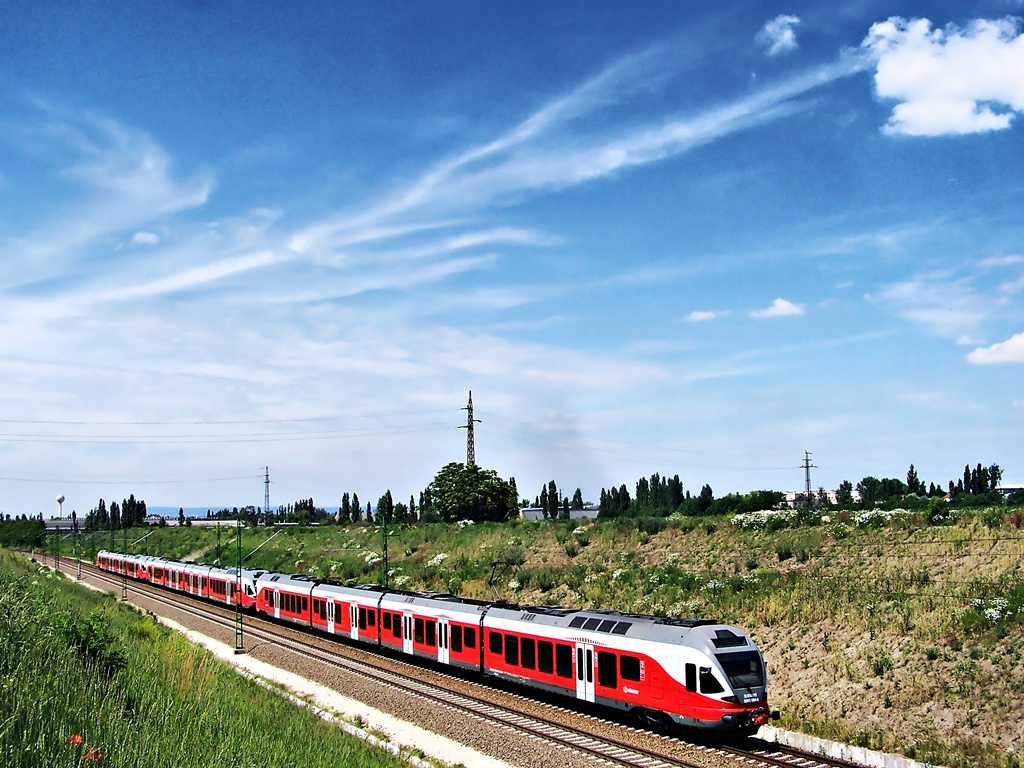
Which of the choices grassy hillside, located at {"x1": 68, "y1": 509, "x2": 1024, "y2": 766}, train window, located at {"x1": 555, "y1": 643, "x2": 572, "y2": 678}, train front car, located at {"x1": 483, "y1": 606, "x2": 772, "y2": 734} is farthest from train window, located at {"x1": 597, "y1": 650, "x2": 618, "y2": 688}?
grassy hillside, located at {"x1": 68, "y1": 509, "x2": 1024, "y2": 766}

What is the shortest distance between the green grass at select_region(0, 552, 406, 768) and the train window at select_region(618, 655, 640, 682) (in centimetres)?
738

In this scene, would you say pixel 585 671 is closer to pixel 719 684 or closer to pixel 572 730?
pixel 572 730

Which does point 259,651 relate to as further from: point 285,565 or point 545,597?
point 285,565

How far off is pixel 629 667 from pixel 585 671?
2.03 metres

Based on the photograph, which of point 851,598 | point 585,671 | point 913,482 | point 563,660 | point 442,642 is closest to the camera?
point 585,671

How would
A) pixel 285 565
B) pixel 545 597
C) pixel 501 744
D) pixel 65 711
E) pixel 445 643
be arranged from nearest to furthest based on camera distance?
1. pixel 65 711
2. pixel 501 744
3. pixel 445 643
4. pixel 545 597
5. pixel 285 565

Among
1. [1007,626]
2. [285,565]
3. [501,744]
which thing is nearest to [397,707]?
[501,744]

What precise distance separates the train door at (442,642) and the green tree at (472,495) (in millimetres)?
66800

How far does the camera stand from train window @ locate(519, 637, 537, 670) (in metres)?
27.2

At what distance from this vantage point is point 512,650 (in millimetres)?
28438

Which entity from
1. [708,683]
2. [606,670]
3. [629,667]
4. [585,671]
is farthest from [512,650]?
[708,683]

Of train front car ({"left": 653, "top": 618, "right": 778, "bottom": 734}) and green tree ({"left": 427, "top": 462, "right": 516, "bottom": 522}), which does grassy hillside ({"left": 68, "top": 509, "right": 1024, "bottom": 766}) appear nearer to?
train front car ({"left": 653, "top": 618, "right": 778, "bottom": 734})

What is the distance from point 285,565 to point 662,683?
71.8 meters

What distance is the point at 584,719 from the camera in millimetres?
24797
